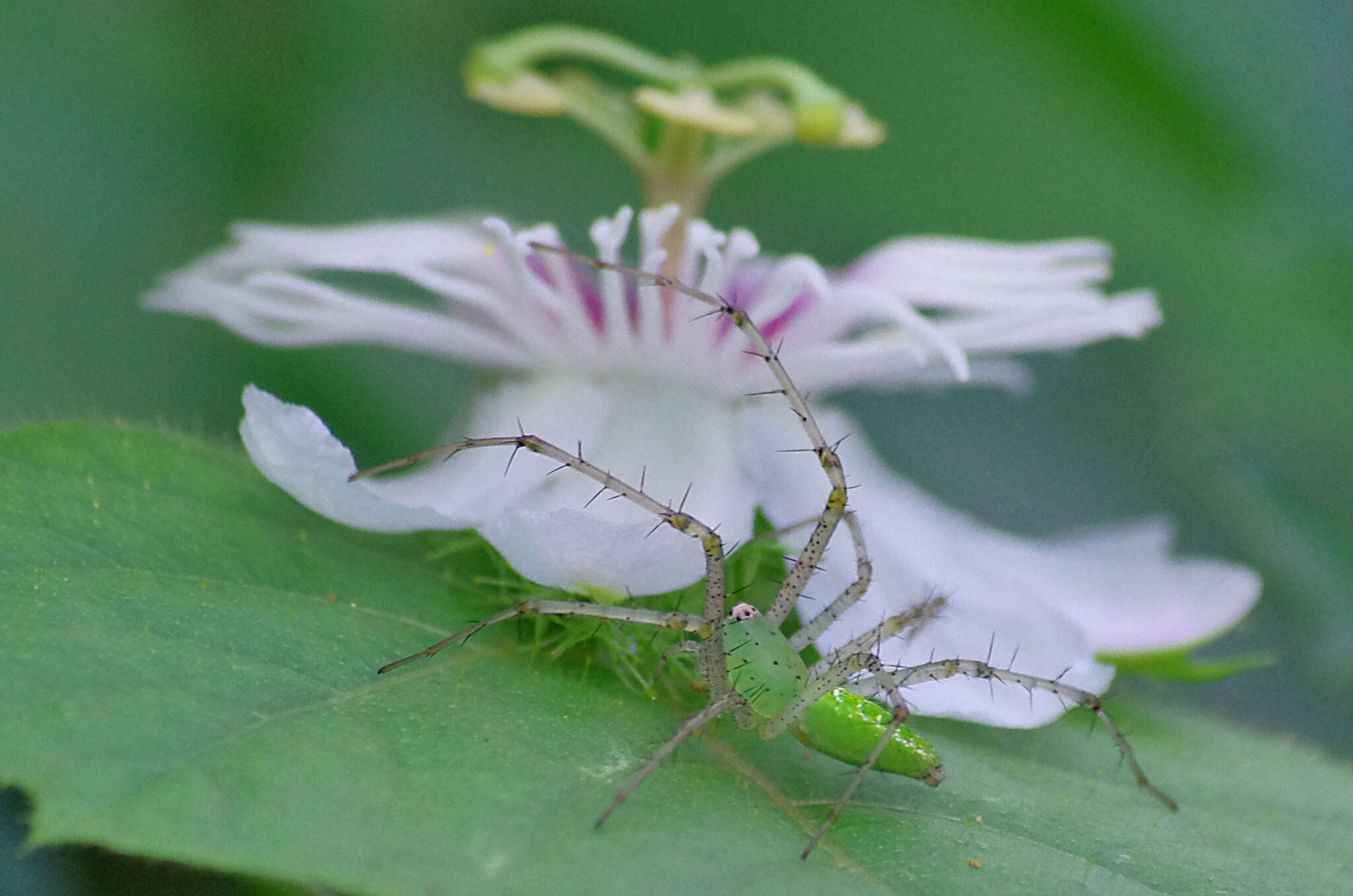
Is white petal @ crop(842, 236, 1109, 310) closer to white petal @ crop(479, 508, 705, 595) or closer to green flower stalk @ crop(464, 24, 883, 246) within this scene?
green flower stalk @ crop(464, 24, 883, 246)

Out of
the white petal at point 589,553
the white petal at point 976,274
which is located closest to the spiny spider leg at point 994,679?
the white petal at point 589,553

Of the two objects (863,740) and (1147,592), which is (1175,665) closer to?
(1147,592)

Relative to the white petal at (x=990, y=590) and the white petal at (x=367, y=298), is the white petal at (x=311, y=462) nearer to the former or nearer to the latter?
the white petal at (x=367, y=298)

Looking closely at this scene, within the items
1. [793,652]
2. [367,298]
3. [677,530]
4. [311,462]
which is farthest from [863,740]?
[367,298]

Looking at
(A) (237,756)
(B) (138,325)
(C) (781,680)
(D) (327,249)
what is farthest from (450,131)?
(A) (237,756)

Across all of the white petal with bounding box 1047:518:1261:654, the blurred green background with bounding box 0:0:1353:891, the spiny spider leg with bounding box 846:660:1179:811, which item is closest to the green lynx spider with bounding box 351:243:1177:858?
the spiny spider leg with bounding box 846:660:1179:811
